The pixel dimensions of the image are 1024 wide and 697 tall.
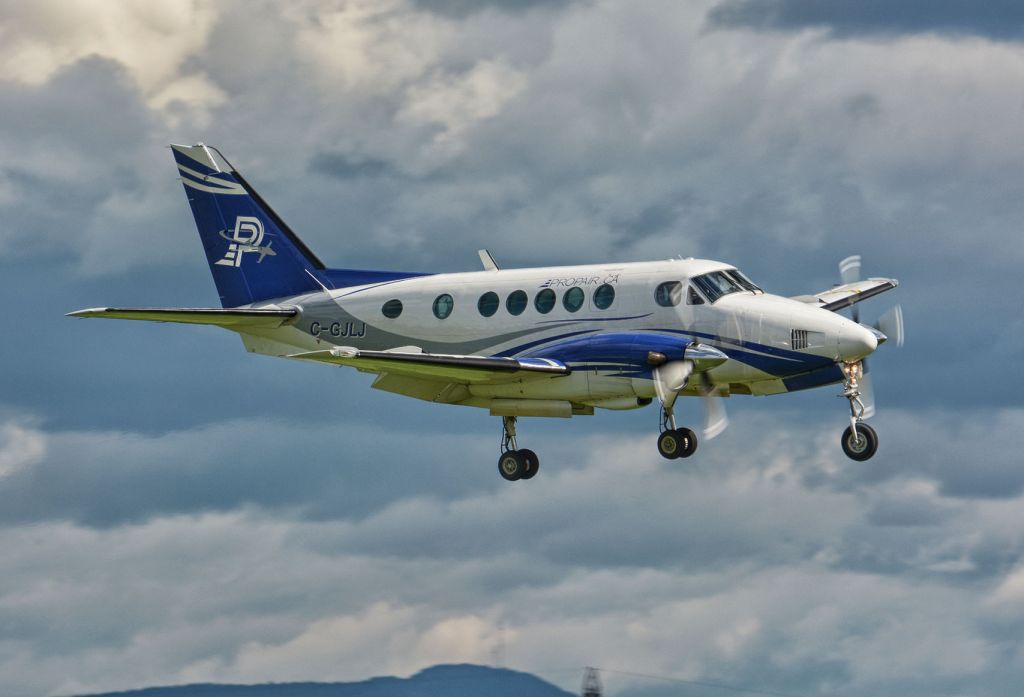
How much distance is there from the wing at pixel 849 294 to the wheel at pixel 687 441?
5361 mm

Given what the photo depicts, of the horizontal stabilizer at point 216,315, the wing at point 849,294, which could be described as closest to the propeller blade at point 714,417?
the wing at point 849,294

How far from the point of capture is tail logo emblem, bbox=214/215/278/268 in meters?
36.2

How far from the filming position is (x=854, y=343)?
28453mm

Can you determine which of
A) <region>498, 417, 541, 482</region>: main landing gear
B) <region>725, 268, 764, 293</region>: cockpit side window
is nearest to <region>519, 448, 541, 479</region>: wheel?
<region>498, 417, 541, 482</region>: main landing gear

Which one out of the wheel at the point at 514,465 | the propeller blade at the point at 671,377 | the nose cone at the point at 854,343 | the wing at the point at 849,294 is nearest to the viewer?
the nose cone at the point at 854,343

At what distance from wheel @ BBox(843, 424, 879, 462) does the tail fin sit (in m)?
14.5

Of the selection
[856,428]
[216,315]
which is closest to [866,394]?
[856,428]

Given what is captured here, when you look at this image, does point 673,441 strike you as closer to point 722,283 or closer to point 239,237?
point 722,283

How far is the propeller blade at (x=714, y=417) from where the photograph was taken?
1189 inches

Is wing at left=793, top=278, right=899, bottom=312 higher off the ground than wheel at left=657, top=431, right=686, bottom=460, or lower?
higher

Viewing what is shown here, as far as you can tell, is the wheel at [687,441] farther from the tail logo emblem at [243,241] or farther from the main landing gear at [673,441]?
the tail logo emblem at [243,241]

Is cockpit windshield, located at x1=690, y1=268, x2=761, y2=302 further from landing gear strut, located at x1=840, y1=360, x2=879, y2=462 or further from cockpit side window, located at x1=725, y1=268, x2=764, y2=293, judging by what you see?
landing gear strut, located at x1=840, y1=360, x2=879, y2=462

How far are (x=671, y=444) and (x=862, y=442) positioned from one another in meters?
4.24

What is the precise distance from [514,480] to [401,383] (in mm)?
3674
